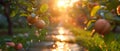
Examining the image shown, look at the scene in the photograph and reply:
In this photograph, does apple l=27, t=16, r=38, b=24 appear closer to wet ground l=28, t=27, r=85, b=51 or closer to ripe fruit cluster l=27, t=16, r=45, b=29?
ripe fruit cluster l=27, t=16, r=45, b=29

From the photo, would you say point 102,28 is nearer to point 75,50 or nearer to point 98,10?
point 98,10

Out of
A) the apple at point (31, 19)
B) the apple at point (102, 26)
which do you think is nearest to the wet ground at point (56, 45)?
the apple at point (31, 19)

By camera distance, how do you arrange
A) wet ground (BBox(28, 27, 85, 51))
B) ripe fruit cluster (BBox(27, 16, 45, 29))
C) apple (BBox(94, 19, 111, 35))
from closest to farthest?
apple (BBox(94, 19, 111, 35)) < ripe fruit cluster (BBox(27, 16, 45, 29)) < wet ground (BBox(28, 27, 85, 51))

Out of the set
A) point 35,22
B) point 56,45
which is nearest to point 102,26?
point 35,22

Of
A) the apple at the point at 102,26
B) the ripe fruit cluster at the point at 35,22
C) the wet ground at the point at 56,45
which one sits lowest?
the wet ground at the point at 56,45

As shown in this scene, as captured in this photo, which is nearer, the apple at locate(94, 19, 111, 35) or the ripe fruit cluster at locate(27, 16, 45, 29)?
the apple at locate(94, 19, 111, 35)

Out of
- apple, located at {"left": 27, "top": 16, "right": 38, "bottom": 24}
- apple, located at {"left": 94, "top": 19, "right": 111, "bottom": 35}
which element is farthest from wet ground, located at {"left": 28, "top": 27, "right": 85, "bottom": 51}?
apple, located at {"left": 94, "top": 19, "right": 111, "bottom": 35}

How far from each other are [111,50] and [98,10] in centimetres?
382

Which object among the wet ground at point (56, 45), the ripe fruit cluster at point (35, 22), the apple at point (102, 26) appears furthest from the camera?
the wet ground at point (56, 45)

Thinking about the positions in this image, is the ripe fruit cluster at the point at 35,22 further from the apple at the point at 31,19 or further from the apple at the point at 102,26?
the apple at the point at 102,26

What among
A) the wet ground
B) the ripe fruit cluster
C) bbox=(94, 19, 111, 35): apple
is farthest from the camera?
the wet ground

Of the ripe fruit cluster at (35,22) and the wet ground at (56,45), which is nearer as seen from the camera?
the ripe fruit cluster at (35,22)

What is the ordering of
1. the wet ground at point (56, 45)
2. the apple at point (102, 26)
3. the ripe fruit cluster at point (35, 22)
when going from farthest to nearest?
1. the wet ground at point (56, 45)
2. the ripe fruit cluster at point (35, 22)
3. the apple at point (102, 26)

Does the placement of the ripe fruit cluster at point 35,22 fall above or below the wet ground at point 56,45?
above
